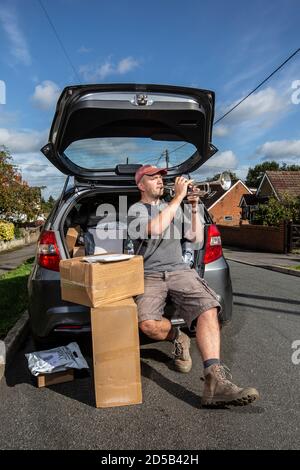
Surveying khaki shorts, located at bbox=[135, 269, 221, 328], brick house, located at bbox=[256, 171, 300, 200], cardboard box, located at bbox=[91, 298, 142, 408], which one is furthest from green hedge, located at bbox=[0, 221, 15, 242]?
cardboard box, located at bbox=[91, 298, 142, 408]

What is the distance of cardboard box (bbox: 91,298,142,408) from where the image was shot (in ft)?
9.44

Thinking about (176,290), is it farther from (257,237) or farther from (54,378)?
(257,237)

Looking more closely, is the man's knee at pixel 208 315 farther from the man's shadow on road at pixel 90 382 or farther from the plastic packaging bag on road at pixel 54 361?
the plastic packaging bag on road at pixel 54 361

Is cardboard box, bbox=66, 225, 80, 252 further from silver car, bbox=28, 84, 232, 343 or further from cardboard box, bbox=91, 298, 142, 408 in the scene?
cardboard box, bbox=91, 298, 142, 408

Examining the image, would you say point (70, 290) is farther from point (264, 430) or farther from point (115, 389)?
point (264, 430)

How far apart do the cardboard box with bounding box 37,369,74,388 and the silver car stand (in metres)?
0.28

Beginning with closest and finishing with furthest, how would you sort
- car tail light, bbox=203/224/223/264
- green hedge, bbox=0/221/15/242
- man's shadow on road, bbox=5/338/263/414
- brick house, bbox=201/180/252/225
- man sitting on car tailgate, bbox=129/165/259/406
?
man sitting on car tailgate, bbox=129/165/259/406 < man's shadow on road, bbox=5/338/263/414 < car tail light, bbox=203/224/223/264 < green hedge, bbox=0/221/15/242 < brick house, bbox=201/180/252/225

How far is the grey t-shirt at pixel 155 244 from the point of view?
11.2 ft

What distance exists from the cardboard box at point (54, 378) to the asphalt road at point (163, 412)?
0.04m

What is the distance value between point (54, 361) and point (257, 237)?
22076 mm

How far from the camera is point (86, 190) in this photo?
3.99 metres
